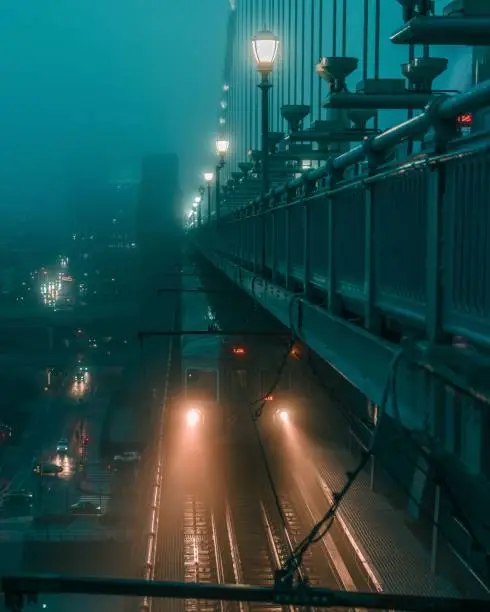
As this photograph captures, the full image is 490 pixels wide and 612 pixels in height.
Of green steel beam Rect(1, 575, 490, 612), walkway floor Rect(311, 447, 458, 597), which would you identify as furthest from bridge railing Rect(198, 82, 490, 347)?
walkway floor Rect(311, 447, 458, 597)

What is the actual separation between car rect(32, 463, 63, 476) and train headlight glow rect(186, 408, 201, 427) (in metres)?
17.9

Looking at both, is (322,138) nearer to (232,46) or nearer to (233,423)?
(233,423)

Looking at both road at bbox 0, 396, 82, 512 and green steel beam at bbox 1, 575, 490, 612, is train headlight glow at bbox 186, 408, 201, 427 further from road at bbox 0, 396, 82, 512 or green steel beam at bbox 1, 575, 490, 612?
road at bbox 0, 396, 82, 512

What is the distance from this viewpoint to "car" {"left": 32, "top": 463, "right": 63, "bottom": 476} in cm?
3158

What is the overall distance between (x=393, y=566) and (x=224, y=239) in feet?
32.4

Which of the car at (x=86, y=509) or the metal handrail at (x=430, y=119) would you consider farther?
the car at (x=86, y=509)

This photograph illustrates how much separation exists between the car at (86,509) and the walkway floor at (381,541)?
601 inches

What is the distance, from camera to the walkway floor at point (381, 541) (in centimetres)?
788

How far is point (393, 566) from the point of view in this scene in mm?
8594

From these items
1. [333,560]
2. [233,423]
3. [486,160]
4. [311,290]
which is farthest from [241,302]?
[486,160]

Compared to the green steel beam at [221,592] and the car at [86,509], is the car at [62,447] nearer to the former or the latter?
the car at [86,509]

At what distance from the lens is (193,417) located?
14.6 meters

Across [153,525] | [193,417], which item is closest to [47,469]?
[193,417]

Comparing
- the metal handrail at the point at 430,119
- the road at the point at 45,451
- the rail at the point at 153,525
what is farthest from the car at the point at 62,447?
the metal handrail at the point at 430,119
